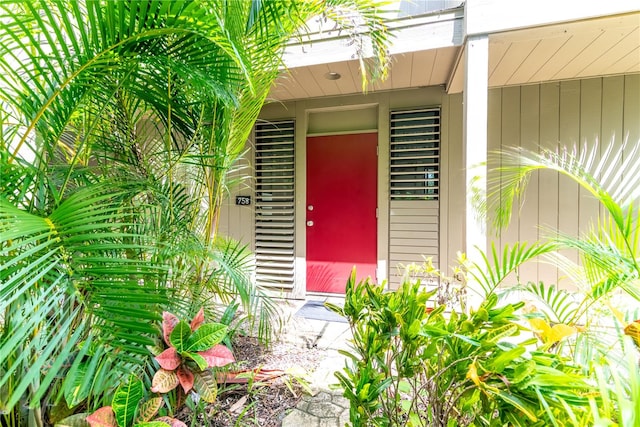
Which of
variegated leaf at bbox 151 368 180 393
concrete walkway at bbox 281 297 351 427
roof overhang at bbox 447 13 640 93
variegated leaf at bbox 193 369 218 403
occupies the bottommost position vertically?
concrete walkway at bbox 281 297 351 427

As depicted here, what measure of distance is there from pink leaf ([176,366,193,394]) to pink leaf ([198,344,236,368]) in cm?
8

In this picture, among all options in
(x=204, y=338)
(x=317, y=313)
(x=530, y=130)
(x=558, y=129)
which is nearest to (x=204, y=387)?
(x=204, y=338)

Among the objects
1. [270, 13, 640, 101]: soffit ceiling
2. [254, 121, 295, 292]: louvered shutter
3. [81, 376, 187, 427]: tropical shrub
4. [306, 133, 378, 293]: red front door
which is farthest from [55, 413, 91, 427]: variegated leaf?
[306, 133, 378, 293]: red front door

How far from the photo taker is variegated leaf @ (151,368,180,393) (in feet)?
3.75

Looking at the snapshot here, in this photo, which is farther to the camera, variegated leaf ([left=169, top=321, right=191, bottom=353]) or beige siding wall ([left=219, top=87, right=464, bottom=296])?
beige siding wall ([left=219, top=87, right=464, bottom=296])

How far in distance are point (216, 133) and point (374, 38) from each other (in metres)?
1.30

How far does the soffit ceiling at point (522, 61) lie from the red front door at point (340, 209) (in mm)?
625

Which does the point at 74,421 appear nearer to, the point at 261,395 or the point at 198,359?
the point at 198,359

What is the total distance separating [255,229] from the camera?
3.68 m

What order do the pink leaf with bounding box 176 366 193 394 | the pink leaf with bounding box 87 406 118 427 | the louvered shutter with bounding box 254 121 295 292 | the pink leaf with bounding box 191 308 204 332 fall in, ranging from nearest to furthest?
1. the pink leaf with bounding box 87 406 118 427
2. the pink leaf with bounding box 176 366 193 394
3. the pink leaf with bounding box 191 308 204 332
4. the louvered shutter with bounding box 254 121 295 292

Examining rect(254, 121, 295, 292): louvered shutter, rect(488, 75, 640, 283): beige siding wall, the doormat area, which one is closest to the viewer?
rect(488, 75, 640, 283): beige siding wall

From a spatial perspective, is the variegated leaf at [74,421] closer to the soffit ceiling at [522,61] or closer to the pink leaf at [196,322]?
the pink leaf at [196,322]

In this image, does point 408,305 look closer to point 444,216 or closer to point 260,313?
point 260,313

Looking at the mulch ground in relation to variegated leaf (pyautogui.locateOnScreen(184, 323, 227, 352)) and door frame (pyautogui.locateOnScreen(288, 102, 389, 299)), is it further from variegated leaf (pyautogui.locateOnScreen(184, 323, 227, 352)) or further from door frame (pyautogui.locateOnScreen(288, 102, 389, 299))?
door frame (pyautogui.locateOnScreen(288, 102, 389, 299))
